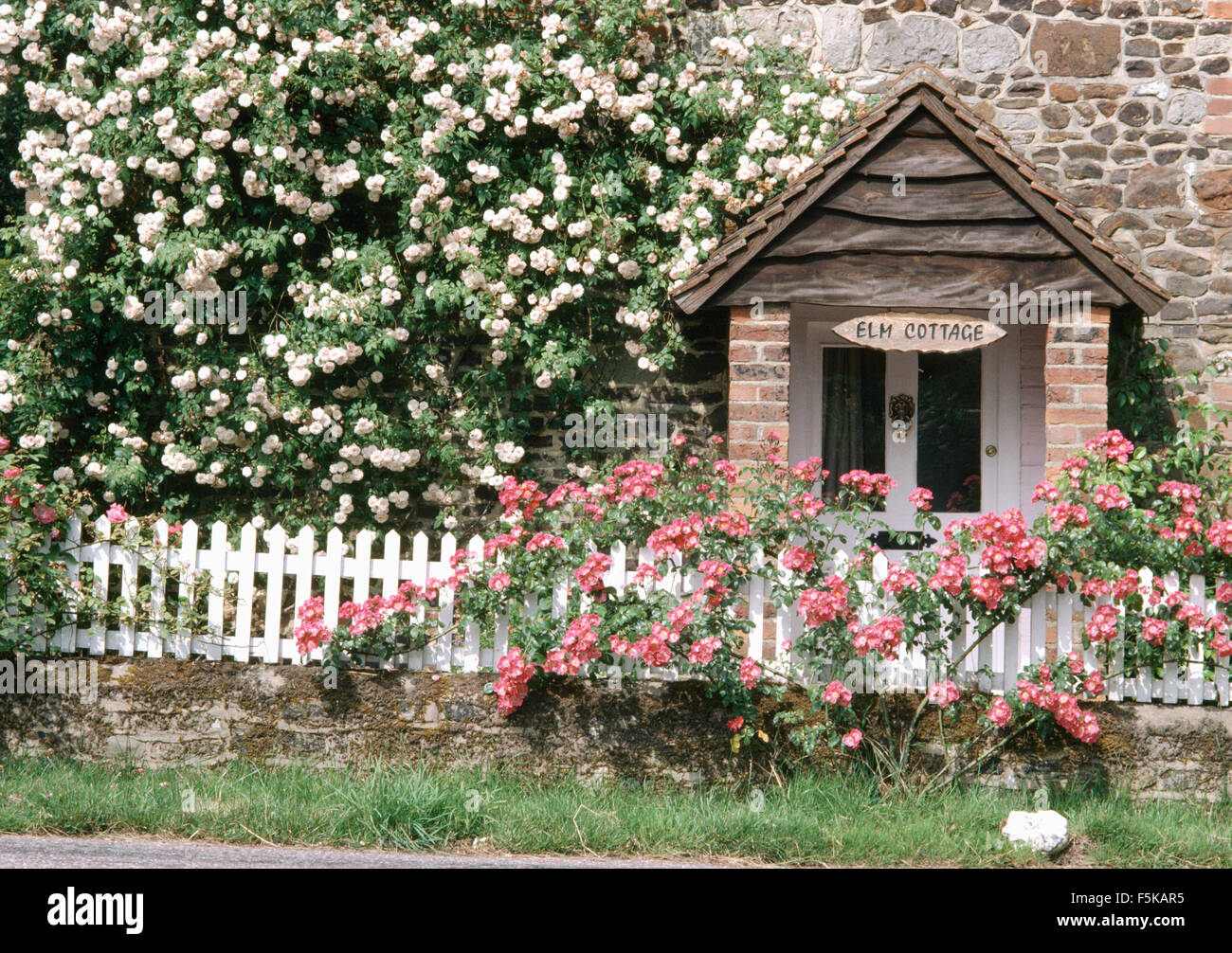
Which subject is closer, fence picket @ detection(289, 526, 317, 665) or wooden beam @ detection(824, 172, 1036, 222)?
fence picket @ detection(289, 526, 317, 665)

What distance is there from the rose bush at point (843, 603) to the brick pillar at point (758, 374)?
126 cm

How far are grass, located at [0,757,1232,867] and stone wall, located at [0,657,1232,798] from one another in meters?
0.15

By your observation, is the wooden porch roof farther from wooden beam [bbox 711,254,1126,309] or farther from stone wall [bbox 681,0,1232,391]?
stone wall [bbox 681,0,1232,391]

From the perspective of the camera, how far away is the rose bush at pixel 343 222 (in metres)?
6.73

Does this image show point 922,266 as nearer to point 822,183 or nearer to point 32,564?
point 822,183

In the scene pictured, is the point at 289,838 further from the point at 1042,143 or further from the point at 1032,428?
the point at 1042,143

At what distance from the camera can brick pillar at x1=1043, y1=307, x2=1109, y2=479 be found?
6500 mm

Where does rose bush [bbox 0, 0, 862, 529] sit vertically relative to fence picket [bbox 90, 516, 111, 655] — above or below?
above

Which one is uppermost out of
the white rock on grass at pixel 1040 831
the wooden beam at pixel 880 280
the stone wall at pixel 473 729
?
the wooden beam at pixel 880 280

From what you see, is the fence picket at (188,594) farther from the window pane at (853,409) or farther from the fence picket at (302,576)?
the window pane at (853,409)

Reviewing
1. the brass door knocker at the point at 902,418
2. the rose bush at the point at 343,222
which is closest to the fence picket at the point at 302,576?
the rose bush at the point at 343,222

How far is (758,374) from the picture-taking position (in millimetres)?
6562

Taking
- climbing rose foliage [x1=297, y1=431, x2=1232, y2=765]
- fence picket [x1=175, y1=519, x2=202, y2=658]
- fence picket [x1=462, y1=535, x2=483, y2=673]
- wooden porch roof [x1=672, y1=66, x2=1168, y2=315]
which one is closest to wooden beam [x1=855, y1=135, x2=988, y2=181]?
wooden porch roof [x1=672, y1=66, x2=1168, y2=315]
